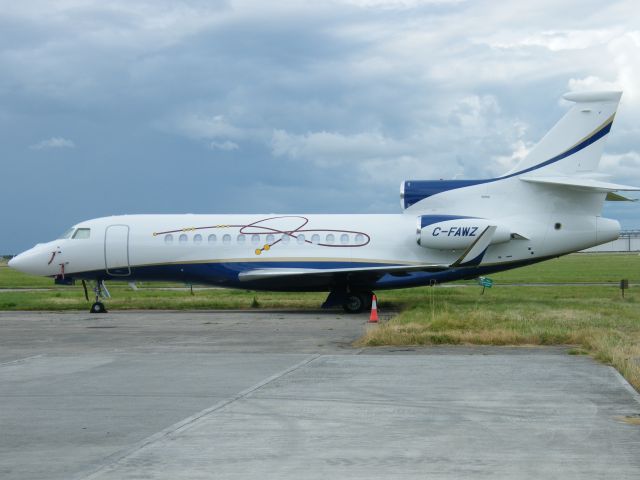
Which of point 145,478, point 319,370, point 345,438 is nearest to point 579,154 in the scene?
point 319,370

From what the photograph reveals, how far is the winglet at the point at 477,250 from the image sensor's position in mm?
26797

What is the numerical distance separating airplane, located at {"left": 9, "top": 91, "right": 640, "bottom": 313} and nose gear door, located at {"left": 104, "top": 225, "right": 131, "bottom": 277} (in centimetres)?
3

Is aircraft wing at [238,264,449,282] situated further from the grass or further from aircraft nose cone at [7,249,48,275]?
aircraft nose cone at [7,249,48,275]

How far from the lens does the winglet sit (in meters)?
26.8

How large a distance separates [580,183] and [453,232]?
168 inches

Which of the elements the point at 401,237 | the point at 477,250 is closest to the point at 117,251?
the point at 401,237

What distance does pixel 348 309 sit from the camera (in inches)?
1119

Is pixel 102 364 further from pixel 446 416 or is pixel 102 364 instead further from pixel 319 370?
pixel 446 416

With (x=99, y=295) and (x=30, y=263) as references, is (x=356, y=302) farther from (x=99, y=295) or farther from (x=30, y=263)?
(x=30, y=263)

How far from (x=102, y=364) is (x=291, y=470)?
834 cm

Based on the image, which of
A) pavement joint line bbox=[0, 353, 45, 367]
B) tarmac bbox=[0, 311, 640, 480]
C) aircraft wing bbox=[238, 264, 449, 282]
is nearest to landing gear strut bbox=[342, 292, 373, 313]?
aircraft wing bbox=[238, 264, 449, 282]

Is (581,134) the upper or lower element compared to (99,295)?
upper

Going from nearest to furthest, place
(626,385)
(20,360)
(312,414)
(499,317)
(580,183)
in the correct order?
1. (312,414)
2. (626,385)
3. (20,360)
4. (499,317)
5. (580,183)

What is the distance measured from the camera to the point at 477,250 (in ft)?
88.3
